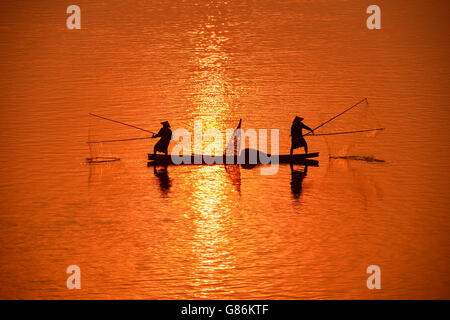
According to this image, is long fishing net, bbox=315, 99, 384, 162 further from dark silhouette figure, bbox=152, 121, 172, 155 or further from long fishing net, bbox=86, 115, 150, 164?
long fishing net, bbox=86, 115, 150, 164

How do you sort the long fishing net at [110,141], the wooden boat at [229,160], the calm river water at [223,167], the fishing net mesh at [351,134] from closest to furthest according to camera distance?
the calm river water at [223,167]
the wooden boat at [229,160]
the long fishing net at [110,141]
the fishing net mesh at [351,134]

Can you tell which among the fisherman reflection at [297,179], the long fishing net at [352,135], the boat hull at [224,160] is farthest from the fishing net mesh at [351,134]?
the fisherman reflection at [297,179]

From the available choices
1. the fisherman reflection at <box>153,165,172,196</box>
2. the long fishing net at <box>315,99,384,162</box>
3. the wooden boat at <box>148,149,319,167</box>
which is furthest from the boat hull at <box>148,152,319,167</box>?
the long fishing net at <box>315,99,384,162</box>

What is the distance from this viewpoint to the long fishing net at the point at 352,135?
22.8m

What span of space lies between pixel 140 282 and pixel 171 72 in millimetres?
19011

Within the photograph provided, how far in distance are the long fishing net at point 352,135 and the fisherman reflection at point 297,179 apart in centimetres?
166

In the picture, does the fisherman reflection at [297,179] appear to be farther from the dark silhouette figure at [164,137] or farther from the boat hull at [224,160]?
the dark silhouette figure at [164,137]

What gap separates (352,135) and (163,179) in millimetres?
6510

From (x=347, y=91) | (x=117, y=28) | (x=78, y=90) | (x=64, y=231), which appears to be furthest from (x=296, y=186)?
(x=117, y=28)

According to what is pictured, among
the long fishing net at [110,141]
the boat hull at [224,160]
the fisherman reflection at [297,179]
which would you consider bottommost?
the fisherman reflection at [297,179]

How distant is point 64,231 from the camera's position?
16281 mm

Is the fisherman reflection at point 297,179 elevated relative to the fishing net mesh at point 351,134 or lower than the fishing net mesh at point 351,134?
lower

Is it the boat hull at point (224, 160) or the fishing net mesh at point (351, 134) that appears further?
the fishing net mesh at point (351, 134)

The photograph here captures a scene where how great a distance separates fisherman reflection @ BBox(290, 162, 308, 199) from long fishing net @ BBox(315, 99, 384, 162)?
5.46ft
